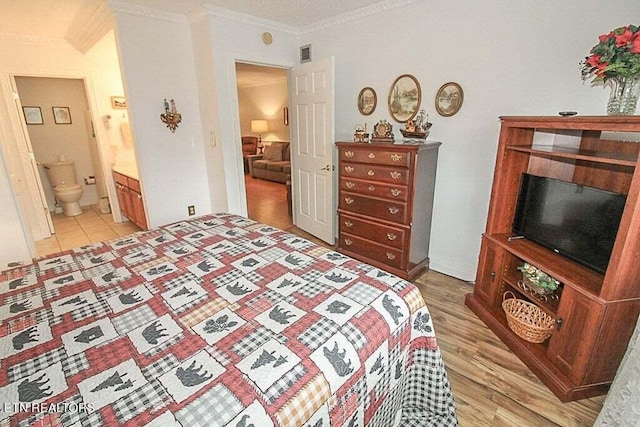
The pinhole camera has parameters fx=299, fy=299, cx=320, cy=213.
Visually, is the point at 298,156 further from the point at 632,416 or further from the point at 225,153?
the point at 632,416

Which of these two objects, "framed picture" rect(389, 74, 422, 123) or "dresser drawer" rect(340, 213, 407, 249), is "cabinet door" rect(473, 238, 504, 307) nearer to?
"dresser drawer" rect(340, 213, 407, 249)

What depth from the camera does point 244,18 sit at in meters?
3.03

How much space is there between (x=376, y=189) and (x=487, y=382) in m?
1.60

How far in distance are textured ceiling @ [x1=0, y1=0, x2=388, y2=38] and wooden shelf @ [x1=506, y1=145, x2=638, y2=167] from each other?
6.25ft

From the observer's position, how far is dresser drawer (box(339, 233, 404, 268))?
271cm

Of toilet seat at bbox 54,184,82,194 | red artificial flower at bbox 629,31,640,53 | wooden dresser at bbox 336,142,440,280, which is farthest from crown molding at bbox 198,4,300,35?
toilet seat at bbox 54,184,82,194

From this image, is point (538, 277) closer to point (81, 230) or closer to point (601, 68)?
point (601, 68)

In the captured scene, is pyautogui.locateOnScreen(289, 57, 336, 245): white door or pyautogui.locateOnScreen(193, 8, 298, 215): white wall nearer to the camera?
pyautogui.locateOnScreen(193, 8, 298, 215): white wall

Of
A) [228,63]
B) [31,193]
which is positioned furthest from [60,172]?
[228,63]

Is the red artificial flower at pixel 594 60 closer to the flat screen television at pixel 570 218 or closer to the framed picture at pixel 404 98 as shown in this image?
the flat screen television at pixel 570 218

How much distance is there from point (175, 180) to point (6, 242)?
1.46m

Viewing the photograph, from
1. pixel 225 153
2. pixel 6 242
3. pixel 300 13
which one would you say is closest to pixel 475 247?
pixel 225 153

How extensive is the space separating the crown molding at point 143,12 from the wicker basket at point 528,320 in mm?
3929

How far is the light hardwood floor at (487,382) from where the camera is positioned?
150 cm
